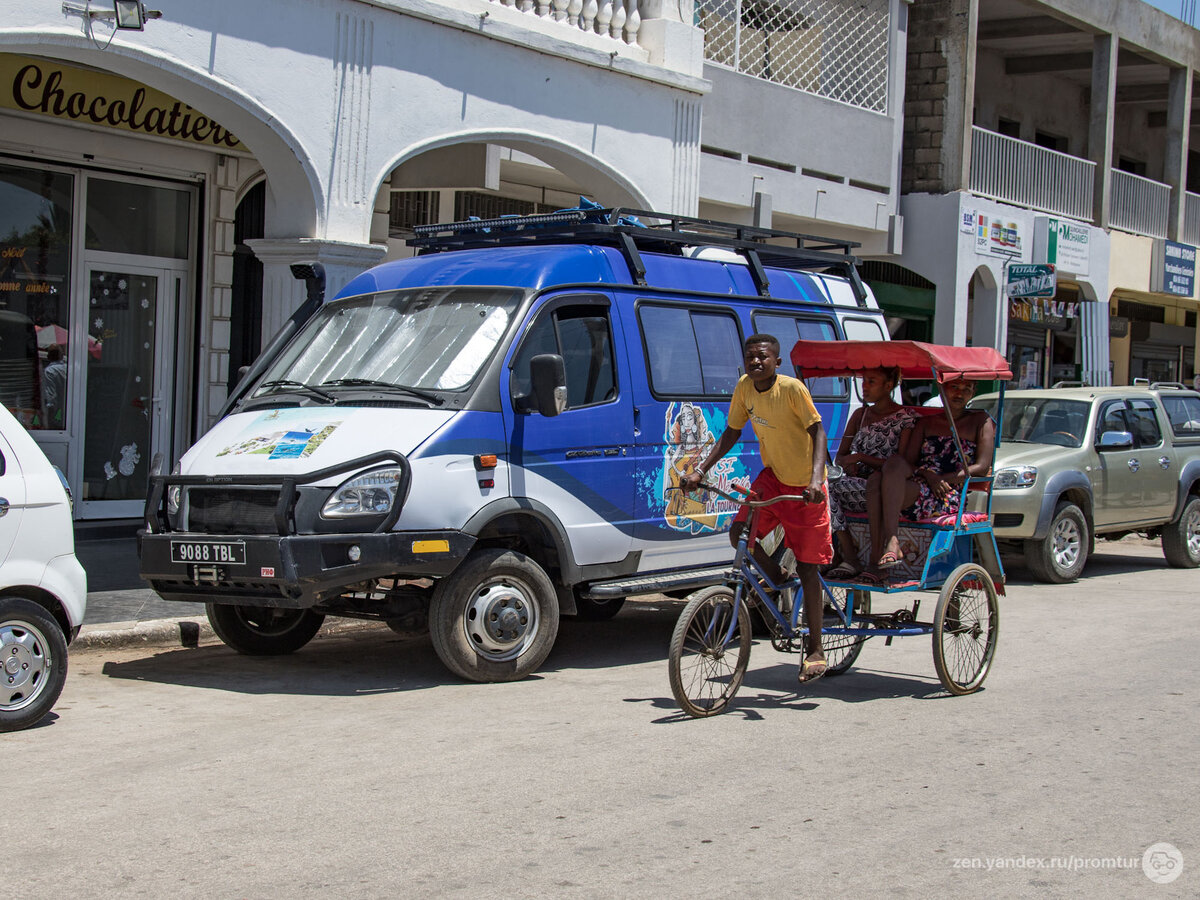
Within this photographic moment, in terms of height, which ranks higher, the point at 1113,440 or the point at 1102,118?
the point at 1102,118

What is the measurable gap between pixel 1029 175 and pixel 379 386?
58.3 feet

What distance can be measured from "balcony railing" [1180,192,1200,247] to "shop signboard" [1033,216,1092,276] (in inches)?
187

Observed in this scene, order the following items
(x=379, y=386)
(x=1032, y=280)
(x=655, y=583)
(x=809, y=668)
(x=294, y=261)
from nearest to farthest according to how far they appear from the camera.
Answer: (x=809, y=668), (x=379, y=386), (x=655, y=583), (x=294, y=261), (x=1032, y=280)

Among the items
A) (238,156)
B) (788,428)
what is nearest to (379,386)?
(788,428)

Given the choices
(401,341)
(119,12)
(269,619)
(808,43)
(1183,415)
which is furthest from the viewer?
(808,43)

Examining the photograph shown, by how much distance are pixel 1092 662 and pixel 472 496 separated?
416cm

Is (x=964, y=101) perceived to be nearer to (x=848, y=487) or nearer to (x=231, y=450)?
(x=848, y=487)

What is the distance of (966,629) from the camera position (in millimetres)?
7742

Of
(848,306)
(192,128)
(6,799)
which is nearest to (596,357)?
(848,306)

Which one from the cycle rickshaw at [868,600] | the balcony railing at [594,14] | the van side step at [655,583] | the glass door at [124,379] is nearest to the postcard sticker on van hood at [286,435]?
the van side step at [655,583]

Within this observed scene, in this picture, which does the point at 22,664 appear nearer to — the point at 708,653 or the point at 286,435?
the point at 286,435

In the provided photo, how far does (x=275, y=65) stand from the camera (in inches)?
448

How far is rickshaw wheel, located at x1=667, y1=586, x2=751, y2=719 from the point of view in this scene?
6754mm

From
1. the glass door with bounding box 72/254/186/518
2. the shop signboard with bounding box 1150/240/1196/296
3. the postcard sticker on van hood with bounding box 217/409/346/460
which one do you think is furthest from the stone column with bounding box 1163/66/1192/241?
the postcard sticker on van hood with bounding box 217/409/346/460
